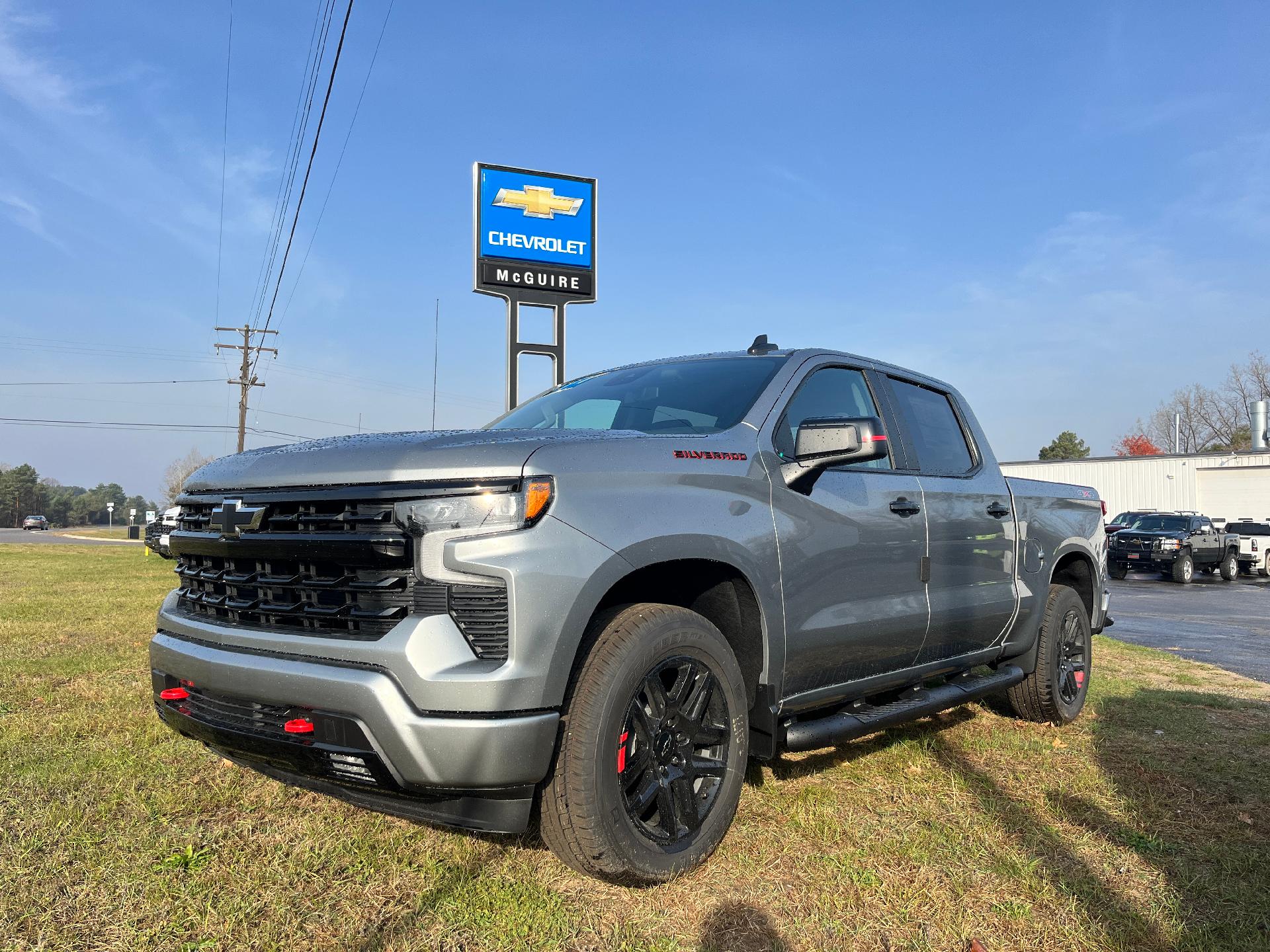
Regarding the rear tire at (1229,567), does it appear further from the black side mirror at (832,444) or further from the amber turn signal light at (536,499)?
the amber turn signal light at (536,499)

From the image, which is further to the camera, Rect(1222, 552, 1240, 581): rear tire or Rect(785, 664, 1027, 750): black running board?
Rect(1222, 552, 1240, 581): rear tire

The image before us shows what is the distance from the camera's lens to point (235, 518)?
9.77 feet

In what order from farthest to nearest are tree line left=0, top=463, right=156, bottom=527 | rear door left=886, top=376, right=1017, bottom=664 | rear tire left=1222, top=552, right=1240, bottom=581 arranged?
tree line left=0, top=463, right=156, bottom=527 < rear tire left=1222, top=552, right=1240, bottom=581 < rear door left=886, top=376, right=1017, bottom=664

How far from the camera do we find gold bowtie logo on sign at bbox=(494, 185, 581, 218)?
11.7 m

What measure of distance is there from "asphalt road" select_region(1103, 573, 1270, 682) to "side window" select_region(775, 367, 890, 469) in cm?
571

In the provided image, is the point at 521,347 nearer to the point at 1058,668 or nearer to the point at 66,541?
the point at 1058,668

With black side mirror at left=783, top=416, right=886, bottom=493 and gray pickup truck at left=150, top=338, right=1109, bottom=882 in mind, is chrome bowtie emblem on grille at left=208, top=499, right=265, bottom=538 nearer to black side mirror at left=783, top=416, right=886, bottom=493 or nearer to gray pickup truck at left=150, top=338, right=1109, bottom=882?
gray pickup truck at left=150, top=338, right=1109, bottom=882

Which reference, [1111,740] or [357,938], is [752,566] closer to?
[357,938]

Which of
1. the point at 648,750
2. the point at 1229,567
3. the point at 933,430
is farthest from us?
the point at 1229,567

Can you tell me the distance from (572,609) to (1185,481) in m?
42.4

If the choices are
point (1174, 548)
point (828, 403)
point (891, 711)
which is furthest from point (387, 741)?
point (1174, 548)

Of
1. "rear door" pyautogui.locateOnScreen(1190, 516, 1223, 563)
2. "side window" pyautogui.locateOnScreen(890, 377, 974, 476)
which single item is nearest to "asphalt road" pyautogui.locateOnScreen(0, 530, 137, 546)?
"rear door" pyautogui.locateOnScreen(1190, 516, 1223, 563)

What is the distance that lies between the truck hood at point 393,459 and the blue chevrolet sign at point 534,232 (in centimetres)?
857

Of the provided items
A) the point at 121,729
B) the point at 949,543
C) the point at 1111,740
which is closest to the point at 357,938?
the point at 121,729
